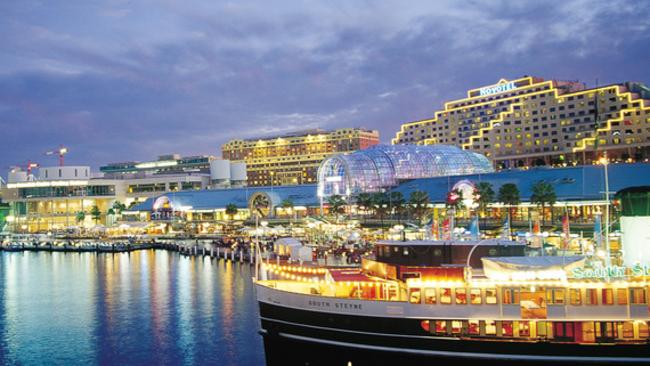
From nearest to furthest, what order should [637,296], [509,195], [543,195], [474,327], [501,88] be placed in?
[637,296]
[474,327]
[543,195]
[509,195]
[501,88]

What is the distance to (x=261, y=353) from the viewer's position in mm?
42094

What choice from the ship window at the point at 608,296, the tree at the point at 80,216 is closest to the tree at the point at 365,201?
the ship window at the point at 608,296

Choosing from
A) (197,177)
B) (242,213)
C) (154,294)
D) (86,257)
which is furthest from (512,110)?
(154,294)

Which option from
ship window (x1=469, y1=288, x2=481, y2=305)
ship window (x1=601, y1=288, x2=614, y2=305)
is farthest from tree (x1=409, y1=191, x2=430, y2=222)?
ship window (x1=601, y1=288, x2=614, y2=305)

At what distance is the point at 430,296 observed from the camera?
3253 cm

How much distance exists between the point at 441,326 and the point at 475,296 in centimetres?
239

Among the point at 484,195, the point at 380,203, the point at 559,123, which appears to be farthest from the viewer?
the point at 559,123

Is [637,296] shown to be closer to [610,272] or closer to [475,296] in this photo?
[610,272]

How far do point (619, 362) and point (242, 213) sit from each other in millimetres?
136980

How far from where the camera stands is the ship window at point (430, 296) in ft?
107

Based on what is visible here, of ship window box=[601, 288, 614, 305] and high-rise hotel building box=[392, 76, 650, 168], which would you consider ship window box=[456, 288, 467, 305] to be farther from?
high-rise hotel building box=[392, 76, 650, 168]

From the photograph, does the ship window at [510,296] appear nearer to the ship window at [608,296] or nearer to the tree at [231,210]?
the ship window at [608,296]

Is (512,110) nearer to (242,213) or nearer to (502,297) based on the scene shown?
(242,213)

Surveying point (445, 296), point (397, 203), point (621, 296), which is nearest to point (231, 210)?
point (397, 203)
